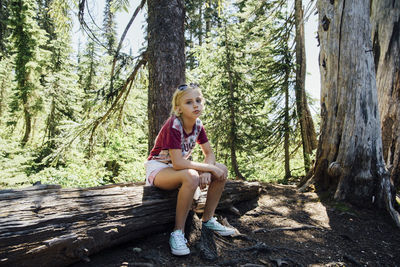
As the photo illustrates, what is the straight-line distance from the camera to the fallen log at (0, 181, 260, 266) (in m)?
1.98

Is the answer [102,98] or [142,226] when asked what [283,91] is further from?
[142,226]

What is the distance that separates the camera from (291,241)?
3.22 meters

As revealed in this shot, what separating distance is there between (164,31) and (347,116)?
3.46 m

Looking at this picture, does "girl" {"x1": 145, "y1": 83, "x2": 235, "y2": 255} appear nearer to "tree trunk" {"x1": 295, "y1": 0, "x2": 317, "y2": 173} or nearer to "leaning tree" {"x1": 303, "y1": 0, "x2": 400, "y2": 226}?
"leaning tree" {"x1": 303, "y1": 0, "x2": 400, "y2": 226}

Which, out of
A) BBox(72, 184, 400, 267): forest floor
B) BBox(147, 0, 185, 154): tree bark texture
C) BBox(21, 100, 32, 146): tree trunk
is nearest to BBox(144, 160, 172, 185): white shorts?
BBox(72, 184, 400, 267): forest floor

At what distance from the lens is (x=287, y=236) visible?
3373mm

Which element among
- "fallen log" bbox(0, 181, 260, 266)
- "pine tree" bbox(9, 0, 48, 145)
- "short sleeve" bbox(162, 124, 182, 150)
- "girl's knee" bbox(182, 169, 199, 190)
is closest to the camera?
"fallen log" bbox(0, 181, 260, 266)

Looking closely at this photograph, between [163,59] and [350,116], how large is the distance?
3.35m

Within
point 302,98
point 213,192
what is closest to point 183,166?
point 213,192

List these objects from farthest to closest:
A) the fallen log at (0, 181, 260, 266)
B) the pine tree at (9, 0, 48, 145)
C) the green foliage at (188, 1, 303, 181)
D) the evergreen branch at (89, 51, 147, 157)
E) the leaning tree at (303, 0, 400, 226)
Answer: the pine tree at (9, 0, 48, 145), the green foliage at (188, 1, 303, 181), the evergreen branch at (89, 51, 147, 157), the leaning tree at (303, 0, 400, 226), the fallen log at (0, 181, 260, 266)

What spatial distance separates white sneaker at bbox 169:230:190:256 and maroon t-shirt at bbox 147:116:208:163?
0.86 metres

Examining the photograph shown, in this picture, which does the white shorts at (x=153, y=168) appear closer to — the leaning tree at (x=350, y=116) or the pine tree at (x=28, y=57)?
the leaning tree at (x=350, y=116)

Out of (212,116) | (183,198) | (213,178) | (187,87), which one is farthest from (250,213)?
(212,116)

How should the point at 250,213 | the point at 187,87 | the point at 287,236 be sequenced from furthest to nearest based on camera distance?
the point at 250,213 → the point at 287,236 → the point at 187,87
